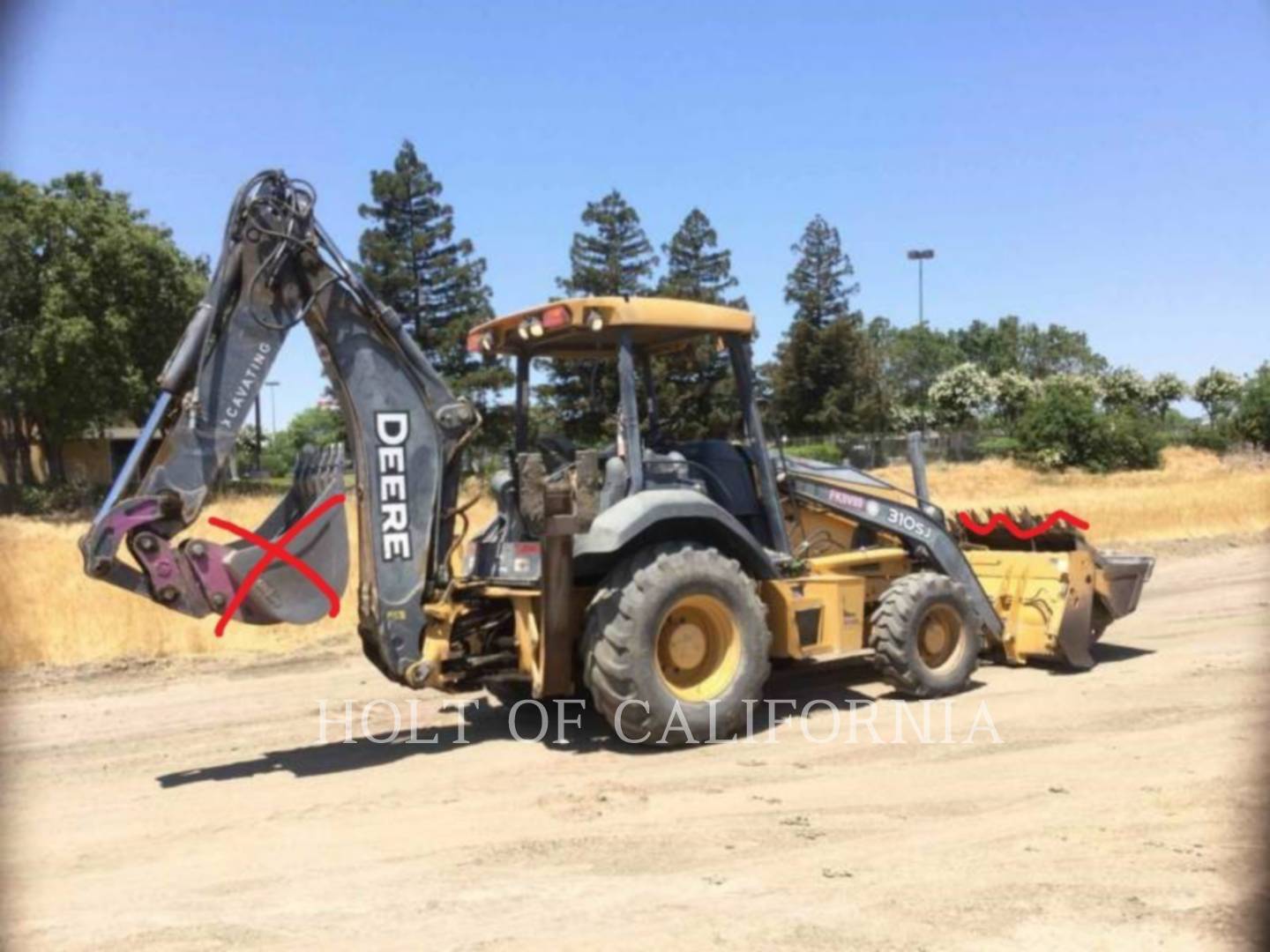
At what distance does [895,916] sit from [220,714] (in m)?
5.59

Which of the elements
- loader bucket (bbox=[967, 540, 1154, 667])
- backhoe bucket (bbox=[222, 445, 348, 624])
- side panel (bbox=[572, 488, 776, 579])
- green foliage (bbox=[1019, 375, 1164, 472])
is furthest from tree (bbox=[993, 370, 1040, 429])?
backhoe bucket (bbox=[222, 445, 348, 624])

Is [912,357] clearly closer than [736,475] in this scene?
No

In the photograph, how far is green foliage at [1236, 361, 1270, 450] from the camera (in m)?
46.8

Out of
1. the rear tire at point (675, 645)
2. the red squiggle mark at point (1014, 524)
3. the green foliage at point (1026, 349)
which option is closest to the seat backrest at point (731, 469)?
the rear tire at point (675, 645)

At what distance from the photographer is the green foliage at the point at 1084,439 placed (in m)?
42.3

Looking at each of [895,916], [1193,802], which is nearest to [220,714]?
[895,916]

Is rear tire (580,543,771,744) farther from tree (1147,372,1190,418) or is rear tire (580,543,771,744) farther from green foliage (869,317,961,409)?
green foliage (869,317,961,409)

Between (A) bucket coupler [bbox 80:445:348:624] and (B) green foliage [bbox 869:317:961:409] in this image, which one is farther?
(B) green foliage [bbox 869:317:961:409]

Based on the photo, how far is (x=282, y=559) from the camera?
21.4 ft

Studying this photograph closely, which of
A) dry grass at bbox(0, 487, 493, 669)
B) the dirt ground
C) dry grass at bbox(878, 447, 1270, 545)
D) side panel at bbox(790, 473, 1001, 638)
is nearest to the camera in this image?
the dirt ground

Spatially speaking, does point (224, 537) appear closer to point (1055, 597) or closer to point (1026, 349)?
point (1055, 597)

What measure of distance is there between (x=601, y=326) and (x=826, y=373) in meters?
46.0

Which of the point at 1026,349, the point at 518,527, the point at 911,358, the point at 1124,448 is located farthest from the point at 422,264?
the point at 1026,349

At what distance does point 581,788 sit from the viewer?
5.99m
